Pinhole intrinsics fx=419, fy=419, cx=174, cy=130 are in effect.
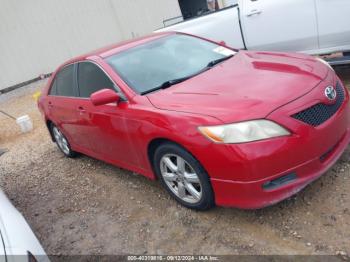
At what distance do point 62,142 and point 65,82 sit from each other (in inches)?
43.8

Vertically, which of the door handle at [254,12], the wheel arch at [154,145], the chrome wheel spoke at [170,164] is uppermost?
the door handle at [254,12]

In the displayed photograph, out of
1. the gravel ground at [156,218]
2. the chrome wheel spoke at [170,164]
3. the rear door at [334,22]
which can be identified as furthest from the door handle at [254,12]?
the chrome wheel spoke at [170,164]

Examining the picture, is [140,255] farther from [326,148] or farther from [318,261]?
[326,148]

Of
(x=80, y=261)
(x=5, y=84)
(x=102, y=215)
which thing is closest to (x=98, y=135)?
(x=102, y=215)

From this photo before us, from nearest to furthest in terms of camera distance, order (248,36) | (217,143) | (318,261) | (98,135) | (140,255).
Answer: (318,261) < (217,143) < (140,255) < (98,135) < (248,36)

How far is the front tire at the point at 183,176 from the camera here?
340 cm

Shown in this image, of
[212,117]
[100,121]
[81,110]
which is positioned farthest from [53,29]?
[212,117]

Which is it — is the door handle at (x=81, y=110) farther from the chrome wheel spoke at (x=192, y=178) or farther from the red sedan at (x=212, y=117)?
the chrome wheel spoke at (x=192, y=178)

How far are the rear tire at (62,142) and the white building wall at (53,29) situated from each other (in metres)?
8.44

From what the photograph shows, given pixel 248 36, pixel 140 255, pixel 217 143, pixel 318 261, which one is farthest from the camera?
pixel 248 36

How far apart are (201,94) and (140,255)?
1.44 meters

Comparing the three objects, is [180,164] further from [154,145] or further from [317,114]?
[317,114]

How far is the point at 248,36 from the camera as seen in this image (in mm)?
6445

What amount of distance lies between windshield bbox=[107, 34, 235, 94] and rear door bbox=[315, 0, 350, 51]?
5.49ft
